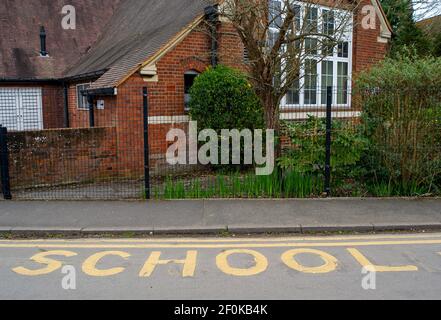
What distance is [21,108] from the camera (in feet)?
57.2

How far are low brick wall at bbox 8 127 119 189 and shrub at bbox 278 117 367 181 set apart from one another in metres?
4.95

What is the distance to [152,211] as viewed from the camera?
750 cm

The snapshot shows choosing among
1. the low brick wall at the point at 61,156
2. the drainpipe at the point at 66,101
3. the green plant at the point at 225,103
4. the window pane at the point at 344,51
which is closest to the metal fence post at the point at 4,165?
the low brick wall at the point at 61,156

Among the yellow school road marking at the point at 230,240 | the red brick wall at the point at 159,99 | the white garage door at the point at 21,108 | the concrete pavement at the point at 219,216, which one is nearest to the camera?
the yellow school road marking at the point at 230,240

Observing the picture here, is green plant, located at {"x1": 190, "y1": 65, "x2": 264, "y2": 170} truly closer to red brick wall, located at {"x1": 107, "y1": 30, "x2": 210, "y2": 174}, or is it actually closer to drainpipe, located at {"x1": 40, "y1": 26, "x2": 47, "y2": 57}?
red brick wall, located at {"x1": 107, "y1": 30, "x2": 210, "y2": 174}

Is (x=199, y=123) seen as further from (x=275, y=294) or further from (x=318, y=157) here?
(x=275, y=294)

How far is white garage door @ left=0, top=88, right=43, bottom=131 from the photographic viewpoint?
16.9 metres

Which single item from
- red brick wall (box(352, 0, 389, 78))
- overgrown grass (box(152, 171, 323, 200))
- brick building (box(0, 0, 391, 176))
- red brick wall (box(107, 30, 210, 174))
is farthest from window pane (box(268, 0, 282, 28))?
red brick wall (box(352, 0, 389, 78))

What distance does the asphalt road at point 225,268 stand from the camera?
169 inches

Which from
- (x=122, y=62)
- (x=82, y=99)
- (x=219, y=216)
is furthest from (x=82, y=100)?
(x=219, y=216)

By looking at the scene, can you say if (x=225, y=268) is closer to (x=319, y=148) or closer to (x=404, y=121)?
(x=319, y=148)

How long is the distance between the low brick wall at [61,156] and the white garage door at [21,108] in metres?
7.82

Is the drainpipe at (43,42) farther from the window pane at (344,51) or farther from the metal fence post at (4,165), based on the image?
the window pane at (344,51)
